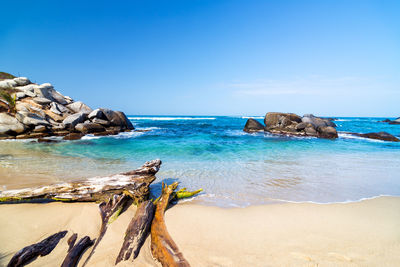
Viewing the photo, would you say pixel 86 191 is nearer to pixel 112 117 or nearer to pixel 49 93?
pixel 112 117

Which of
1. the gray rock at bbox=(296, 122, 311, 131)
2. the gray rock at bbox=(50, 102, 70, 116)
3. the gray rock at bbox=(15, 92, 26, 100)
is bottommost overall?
the gray rock at bbox=(296, 122, 311, 131)

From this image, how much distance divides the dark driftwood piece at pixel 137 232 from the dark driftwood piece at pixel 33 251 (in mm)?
1126

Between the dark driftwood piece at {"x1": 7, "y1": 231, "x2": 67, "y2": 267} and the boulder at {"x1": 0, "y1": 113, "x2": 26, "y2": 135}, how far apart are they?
1972 cm

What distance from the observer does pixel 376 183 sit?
19.3ft

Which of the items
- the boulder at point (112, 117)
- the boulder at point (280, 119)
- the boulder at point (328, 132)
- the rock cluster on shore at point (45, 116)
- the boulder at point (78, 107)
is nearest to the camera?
the rock cluster on shore at point (45, 116)

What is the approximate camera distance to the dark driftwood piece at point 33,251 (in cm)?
224

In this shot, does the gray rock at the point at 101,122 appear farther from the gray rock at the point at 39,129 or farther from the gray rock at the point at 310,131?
the gray rock at the point at 310,131

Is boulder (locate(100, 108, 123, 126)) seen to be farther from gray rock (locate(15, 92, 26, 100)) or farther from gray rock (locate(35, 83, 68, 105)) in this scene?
gray rock (locate(15, 92, 26, 100))

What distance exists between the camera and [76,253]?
2363mm

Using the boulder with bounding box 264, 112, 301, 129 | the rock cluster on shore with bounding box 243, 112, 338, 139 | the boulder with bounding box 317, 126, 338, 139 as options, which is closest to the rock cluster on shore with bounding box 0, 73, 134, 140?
the rock cluster on shore with bounding box 243, 112, 338, 139

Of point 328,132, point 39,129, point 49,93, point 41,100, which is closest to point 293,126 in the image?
point 328,132

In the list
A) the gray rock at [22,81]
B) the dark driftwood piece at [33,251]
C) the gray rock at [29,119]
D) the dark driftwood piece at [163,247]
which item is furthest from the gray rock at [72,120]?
the dark driftwood piece at [163,247]

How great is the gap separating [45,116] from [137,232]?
881 inches

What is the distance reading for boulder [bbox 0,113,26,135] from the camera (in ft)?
51.0
